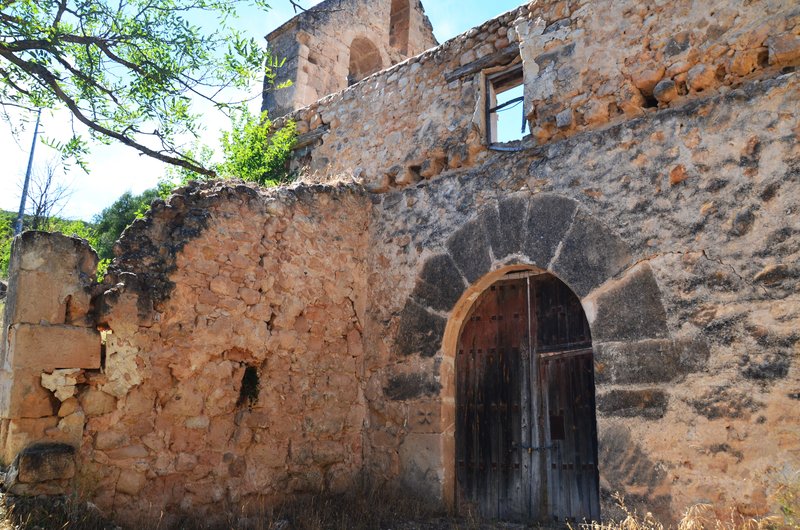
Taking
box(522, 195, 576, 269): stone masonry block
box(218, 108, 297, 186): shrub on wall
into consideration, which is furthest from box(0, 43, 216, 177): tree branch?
box(522, 195, 576, 269): stone masonry block

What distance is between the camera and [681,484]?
3713 mm

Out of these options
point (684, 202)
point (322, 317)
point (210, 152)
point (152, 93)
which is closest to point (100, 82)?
point (152, 93)

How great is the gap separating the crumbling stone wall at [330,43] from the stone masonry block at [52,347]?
482 centimetres

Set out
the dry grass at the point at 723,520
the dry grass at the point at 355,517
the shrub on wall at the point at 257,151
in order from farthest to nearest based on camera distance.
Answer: the shrub on wall at the point at 257,151 → the dry grass at the point at 355,517 → the dry grass at the point at 723,520

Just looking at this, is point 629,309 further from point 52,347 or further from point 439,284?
point 52,347

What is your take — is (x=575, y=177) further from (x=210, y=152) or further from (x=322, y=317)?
(x=210, y=152)

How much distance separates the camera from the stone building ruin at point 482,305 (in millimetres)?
3744

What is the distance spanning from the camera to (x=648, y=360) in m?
3.99

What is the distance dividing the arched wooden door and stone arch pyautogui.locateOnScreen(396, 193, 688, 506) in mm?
168

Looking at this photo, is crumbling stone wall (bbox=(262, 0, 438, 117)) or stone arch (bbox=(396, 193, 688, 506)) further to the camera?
crumbling stone wall (bbox=(262, 0, 438, 117))

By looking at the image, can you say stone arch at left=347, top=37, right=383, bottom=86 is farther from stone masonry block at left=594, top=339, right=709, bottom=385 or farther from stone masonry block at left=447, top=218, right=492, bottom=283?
stone masonry block at left=594, top=339, right=709, bottom=385

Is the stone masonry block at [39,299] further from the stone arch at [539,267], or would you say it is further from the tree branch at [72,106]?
the stone arch at [539,267]

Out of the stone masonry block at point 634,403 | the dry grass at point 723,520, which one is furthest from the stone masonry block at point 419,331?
the dry grass at point 723,520

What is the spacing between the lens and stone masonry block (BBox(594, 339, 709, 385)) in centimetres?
383
